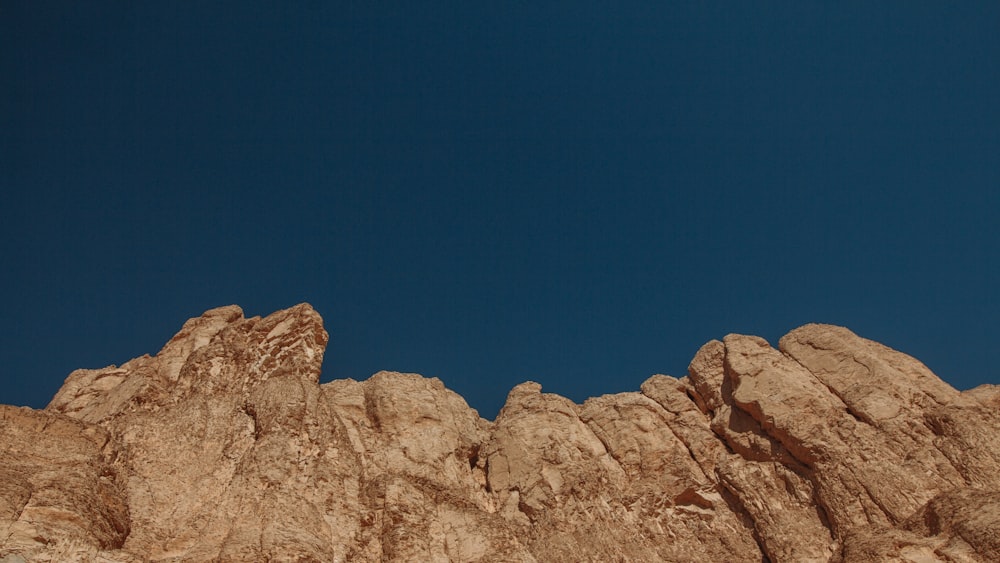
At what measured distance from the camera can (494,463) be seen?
41312 mm

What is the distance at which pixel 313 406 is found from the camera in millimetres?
36406

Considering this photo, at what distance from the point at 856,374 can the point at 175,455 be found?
35.9 m

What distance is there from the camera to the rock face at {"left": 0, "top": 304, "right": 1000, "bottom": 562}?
28.9m

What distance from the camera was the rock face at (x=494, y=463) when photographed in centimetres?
2891

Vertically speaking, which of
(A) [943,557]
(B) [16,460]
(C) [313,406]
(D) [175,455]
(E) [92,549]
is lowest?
(E) [92,549]

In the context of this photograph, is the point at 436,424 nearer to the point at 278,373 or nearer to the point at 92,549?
the point at 278,373

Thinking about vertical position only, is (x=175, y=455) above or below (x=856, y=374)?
below

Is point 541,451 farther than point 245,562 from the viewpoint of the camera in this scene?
Yes

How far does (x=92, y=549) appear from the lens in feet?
80.3

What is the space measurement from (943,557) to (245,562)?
26.4m

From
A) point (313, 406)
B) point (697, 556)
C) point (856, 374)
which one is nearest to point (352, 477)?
point (313, 406)

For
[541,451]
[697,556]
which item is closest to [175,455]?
[541,451]

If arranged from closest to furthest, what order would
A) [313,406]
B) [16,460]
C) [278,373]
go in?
[16,460], [313,406], [278,373]

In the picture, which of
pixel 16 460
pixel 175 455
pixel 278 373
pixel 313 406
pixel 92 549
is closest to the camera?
pixel 92 549
